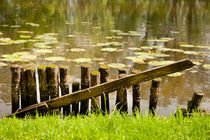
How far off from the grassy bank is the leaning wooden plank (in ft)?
1.59

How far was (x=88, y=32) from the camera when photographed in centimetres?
909

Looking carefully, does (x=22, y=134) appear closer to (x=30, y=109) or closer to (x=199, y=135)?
(x=30, y=109)

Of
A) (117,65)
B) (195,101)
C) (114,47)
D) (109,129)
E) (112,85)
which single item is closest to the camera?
(109,129)

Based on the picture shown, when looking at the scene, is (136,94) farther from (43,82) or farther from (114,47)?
(114,47)

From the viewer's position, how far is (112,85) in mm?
3402

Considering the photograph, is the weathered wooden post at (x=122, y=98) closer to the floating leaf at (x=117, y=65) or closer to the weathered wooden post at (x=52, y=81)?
the weathered wooden post at (x=52, y=81)

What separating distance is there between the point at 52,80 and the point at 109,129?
45.5 inches

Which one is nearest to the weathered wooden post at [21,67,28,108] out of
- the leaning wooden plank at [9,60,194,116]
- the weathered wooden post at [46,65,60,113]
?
the leaning wooden plank at [9,60,194,116]

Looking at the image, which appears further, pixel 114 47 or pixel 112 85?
pixel 114 47

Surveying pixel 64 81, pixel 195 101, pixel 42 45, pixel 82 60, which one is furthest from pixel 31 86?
pixel 42 45

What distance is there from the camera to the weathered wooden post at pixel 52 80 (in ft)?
11.4

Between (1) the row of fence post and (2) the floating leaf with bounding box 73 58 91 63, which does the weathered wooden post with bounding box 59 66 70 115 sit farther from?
(2) the floating leaf with bounding box 73 58 91 63

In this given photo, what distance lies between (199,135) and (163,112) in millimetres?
1330

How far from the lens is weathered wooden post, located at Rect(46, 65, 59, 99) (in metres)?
3.47
